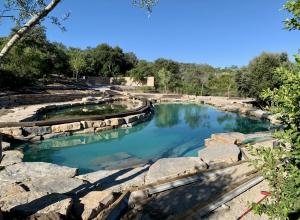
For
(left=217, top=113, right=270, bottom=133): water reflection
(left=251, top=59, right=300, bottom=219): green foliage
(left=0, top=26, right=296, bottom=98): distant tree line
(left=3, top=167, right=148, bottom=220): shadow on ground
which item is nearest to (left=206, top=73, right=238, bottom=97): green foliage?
(left=0, top=26, right=296, bottom=98): distant tree line

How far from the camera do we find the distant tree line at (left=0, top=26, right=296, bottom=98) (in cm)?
2391

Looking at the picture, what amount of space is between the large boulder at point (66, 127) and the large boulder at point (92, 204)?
8905mm

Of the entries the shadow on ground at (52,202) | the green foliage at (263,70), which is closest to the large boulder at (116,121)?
the shadow on ground at (52,202)

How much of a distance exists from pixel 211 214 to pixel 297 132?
10.3 feet

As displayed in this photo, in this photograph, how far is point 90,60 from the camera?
56406 mm

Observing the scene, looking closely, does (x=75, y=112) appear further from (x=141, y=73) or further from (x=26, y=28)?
(x=141, y=73)

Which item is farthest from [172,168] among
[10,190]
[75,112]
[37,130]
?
[75,112]

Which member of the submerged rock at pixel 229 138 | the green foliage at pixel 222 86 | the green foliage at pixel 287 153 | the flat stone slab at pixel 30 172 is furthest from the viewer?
the green foliage at pixel 222 86

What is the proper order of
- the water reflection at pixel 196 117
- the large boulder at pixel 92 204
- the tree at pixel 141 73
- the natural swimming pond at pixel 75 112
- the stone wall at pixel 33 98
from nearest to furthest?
1. the large boulder at pixel 92 204
2. the natural swimming pond at pixel 75 112
3. the water reflection at pixel 196 117
4. the stone wall at pixel 33 98
5. the tree at pixel 141 73

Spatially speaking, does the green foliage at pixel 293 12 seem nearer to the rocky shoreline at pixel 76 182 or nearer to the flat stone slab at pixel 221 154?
the rocky shoreline at pixel 76 182

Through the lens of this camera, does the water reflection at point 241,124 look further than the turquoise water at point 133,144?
Yes

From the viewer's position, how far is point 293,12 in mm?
3230

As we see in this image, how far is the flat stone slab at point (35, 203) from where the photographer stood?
5070mm

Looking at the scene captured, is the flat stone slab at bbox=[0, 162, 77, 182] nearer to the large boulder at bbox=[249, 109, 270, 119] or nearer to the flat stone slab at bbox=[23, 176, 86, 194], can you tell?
the flat stone slab at bbox=[23, 176, 86, 194]
